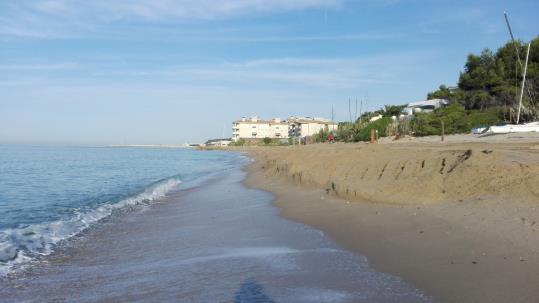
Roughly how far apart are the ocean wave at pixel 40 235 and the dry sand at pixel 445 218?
169 inches

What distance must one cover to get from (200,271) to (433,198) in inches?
173

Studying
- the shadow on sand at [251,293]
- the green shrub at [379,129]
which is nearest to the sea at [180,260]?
the shadow on sand at [251,293]

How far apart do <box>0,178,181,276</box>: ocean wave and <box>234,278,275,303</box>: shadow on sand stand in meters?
3.23

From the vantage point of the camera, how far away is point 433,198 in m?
8.02

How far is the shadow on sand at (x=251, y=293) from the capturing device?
4430 millimetres

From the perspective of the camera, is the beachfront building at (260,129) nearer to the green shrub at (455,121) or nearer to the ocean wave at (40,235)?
the green shrub at (455,121)

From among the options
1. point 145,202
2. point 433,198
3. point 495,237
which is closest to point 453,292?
point 495,237

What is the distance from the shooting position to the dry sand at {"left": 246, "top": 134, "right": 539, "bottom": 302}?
176 inches

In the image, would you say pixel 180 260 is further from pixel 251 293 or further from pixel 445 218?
pixel 445 218

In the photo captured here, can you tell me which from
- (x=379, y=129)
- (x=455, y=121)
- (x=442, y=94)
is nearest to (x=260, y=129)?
(x=442, y=94)

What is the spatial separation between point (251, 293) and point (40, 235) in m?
5.54

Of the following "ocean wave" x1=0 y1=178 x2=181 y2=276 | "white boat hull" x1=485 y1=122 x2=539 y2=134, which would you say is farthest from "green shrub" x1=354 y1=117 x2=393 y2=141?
"ocean wave" x1=0 y1=178 x2=181 y2=276

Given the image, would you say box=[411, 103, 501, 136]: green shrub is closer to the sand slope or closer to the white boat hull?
the white boat hull

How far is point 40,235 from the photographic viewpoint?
28.0 ft
